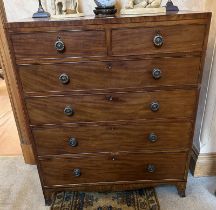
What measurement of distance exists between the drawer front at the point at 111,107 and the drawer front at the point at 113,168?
263 millimetres

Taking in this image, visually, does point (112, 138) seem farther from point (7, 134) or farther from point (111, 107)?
point (7, 134)

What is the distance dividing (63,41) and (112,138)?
59 cm

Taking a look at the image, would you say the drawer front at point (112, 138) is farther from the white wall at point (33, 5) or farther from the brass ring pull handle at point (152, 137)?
the white wall at point (33, 5)

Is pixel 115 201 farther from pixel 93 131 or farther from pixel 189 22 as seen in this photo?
pixel 189 22

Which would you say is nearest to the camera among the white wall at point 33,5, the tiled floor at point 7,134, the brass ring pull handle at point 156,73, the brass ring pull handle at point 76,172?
the brass ring pull handle at point 156,73

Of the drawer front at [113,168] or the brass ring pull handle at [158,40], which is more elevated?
the brass ring pull handle at [158,40]

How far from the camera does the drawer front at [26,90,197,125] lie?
1216 millimetres

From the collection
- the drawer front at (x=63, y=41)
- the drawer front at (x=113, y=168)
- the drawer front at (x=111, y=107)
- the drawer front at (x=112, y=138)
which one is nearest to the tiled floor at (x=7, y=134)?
the drawer front at (x=113, y=168)

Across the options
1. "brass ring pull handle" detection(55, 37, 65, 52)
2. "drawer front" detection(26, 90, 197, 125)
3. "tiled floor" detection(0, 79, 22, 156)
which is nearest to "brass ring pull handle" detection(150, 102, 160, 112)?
"drawer front" detection(26, 90, 197, 125)

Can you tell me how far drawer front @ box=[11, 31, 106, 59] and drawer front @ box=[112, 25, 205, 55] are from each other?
0.08m

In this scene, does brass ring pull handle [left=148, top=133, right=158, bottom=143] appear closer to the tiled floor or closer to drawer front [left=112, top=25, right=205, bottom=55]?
drawer front [left=112, top=25, right=205, bottom=55]

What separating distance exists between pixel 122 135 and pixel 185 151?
40 cm

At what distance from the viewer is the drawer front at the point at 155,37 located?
107cm

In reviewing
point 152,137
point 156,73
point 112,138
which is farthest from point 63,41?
point 152,137
